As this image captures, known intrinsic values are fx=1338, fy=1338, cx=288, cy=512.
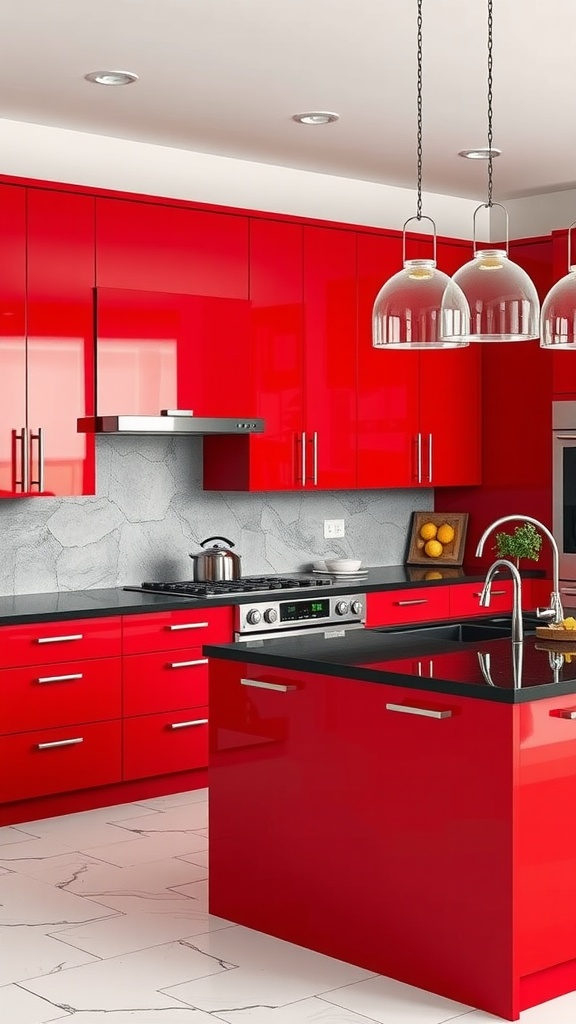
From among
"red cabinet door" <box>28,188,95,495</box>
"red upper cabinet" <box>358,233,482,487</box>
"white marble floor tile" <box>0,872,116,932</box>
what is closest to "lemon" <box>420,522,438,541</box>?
"red upper cabinet" <box>358,233,482,487</box>

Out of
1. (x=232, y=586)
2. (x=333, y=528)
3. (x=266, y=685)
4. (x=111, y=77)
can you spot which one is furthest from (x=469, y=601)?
(x=111, y=77)

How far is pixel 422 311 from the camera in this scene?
3.45m

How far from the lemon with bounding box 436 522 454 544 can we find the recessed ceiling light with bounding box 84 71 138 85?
316 centimetres

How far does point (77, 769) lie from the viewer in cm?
528

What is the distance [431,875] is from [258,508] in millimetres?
3361

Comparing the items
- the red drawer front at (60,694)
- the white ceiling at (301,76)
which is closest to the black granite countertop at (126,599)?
the red drawer front at (60,694)

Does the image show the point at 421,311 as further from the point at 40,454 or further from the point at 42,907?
the point at 40,454

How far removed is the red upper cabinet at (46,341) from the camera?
5258 mm

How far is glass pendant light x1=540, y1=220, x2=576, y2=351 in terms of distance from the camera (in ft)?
11.2

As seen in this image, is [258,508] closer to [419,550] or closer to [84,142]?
[419,550]

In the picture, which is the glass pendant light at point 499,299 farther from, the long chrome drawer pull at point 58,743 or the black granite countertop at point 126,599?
the long chrome drawer pull at point 58,743

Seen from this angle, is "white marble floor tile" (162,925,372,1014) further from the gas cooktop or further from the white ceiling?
the white ceiling

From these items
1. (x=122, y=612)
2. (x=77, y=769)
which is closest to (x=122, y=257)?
(x=122, y=612)

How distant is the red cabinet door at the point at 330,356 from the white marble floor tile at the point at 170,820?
173 centimetres
